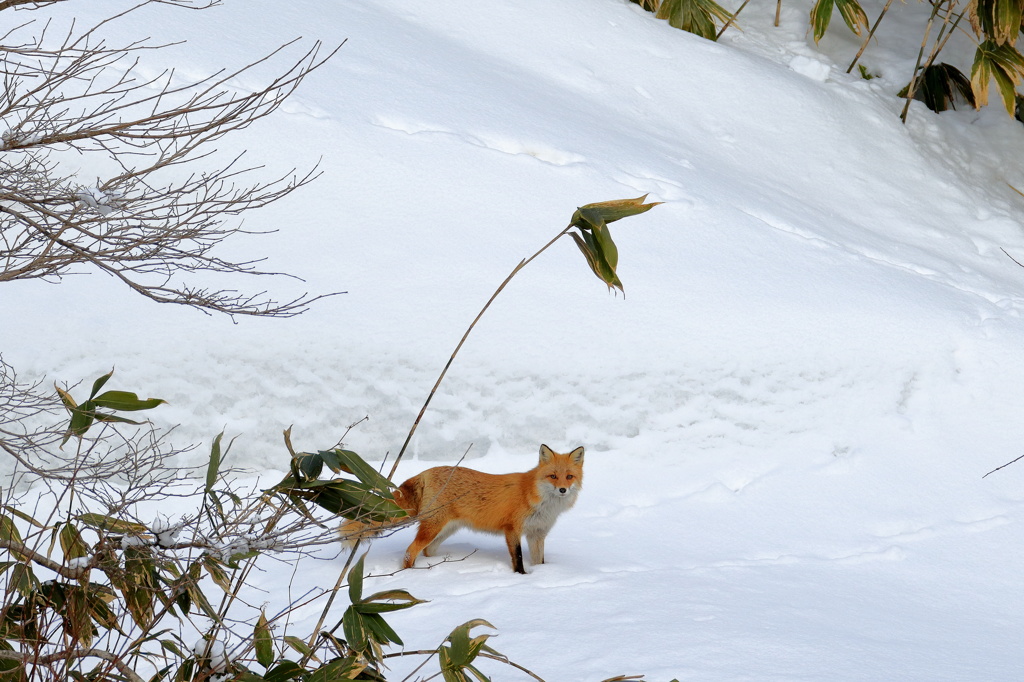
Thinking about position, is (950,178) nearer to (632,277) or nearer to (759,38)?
(759,38)

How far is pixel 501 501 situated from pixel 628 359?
1514mm

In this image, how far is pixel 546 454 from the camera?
3688mm

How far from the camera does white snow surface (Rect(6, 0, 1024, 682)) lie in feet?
11.1

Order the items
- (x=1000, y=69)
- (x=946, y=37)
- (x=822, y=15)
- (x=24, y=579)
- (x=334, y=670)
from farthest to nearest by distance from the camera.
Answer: (x=946, y=37) → (x=822, y=15) → (x=1000, y=69) → (x=24, y=579) → (x=334, y=670)

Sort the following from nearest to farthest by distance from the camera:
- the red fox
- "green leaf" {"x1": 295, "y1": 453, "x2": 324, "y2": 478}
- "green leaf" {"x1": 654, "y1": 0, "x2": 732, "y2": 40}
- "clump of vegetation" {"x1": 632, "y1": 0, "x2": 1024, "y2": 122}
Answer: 1. "green leaf" {"x1": 295, "y1": 453, "x2": 324, "y2": 478}
2. the red fox
3. "clump of vegetation" {"x1": 632, "y1": 0, "x2": 1024, "y2": 122}
4. "green leaf" {"x1": 654, "y1": 0, "x2": 732, "y2": 40}

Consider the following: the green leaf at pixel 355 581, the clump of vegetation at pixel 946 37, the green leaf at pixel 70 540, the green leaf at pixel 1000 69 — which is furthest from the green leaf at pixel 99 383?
the green leaf at pixel 1000 69

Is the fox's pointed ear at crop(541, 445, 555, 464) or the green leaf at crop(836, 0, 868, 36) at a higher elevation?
the green leaf at crop(836, 0, 868, 36)

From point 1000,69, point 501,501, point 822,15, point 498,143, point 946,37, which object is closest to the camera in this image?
point 501,501

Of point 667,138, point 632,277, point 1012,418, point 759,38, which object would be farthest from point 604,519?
point 759,38

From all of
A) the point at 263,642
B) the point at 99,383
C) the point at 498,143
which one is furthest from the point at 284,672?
the point at 498,143

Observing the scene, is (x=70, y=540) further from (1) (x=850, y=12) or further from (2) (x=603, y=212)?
(1) (x=850, y=12)

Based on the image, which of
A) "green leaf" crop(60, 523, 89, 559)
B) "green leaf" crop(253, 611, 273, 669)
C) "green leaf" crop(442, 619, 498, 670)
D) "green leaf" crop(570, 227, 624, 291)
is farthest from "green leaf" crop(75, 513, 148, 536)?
"green leaf" crop(570, 227, 624, 291)

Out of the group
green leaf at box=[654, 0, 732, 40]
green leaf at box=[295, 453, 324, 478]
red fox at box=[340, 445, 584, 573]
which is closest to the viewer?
green leaf at box=[295, 453, 324, 478]

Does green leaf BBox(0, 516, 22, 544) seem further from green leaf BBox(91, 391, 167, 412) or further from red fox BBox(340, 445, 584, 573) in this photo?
red fox BBox(340, 445, 584, 573)
